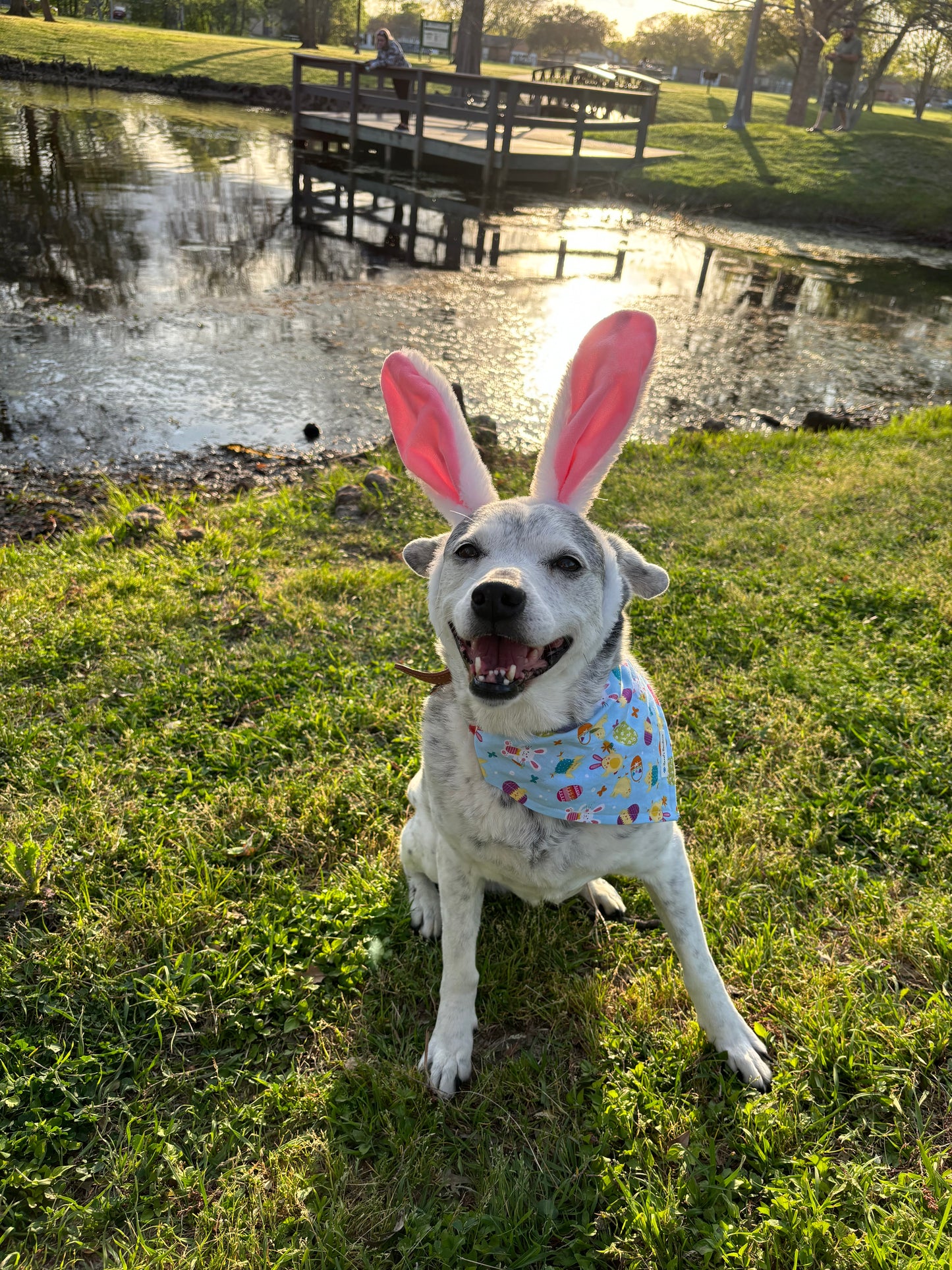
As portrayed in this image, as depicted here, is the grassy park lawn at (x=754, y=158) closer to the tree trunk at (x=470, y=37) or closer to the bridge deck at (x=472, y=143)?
the bridge deck at (x=472, y=143)

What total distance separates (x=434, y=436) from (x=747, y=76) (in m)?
34.3

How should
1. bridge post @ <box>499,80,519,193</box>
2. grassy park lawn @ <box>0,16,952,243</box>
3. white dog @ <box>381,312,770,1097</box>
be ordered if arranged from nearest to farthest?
white dog @ <box>381,312,770,1097</box>
bridge post @ <box>499,80,519,193</box>
grassy park lawn @ <box>0,16,952,243</box>

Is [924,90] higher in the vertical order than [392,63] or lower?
higher

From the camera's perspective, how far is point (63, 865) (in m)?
2.90

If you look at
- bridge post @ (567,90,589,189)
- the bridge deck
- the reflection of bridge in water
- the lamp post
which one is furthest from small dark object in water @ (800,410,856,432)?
the lamp post

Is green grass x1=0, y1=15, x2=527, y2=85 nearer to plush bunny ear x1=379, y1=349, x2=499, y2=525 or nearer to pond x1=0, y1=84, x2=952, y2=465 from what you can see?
pond x1=0, y1=84, x2=952, y2=465

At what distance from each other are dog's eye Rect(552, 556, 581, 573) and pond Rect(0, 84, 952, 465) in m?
5.51

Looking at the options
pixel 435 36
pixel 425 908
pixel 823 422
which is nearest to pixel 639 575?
pixel 425 908

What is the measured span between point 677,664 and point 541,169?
67.1 feet

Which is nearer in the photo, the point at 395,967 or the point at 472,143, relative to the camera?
the point at 395,967

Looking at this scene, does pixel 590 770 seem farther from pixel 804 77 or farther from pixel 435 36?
pixel 435 36

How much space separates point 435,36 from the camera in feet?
126

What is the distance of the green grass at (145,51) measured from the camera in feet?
107

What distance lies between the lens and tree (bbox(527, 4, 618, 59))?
85062 millimetres
